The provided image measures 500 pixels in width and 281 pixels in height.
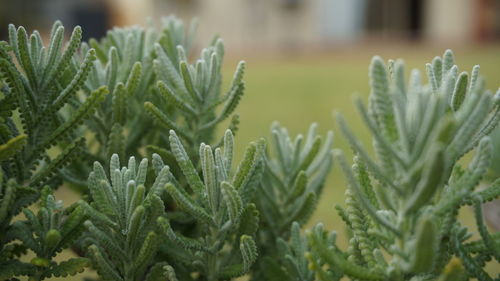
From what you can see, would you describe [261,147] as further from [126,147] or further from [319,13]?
[319,13]


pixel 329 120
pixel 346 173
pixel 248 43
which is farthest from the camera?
pixel 248 43

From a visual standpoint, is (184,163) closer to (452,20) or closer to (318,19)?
(452,20)

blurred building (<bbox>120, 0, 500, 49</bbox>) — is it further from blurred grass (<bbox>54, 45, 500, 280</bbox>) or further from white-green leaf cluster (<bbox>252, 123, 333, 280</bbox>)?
white-green leaf cluster (<bbox>252, 123, 333, 280</bbox>)

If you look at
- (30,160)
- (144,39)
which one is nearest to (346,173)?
(30,160)

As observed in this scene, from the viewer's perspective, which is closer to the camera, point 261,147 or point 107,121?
point 261,147

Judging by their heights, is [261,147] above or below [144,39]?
below

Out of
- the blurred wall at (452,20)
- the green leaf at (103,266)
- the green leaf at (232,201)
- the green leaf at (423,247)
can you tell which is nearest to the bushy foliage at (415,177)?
the green leaf at (423,247)

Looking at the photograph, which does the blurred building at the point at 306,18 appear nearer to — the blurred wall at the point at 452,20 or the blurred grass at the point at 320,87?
the blurred wall at the point at 452,20
